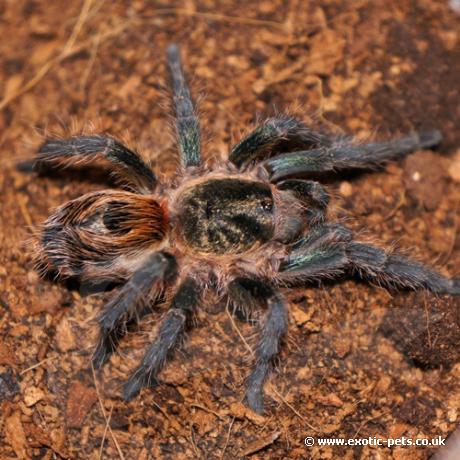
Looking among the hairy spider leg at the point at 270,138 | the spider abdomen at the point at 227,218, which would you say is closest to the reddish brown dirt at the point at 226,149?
the hairy spider leg at the point at 270,138

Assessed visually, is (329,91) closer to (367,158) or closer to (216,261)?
(367,158)

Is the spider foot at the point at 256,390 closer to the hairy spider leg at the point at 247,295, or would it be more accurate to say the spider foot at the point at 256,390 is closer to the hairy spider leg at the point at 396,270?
the hairy spider leg at the point at 247,295

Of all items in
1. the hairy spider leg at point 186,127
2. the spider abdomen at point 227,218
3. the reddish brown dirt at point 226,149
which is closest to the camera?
the reddish brown dirt at point 226,149

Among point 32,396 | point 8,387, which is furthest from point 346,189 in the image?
point 8,387

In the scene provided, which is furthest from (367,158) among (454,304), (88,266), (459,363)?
(88,266)

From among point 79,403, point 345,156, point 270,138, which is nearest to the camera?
point 79,403

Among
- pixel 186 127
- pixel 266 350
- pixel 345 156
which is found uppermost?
pixel 186 127

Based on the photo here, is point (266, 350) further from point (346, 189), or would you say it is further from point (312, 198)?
point (346, 189)
